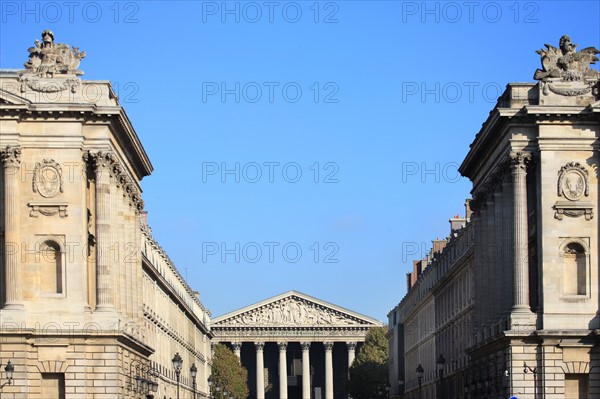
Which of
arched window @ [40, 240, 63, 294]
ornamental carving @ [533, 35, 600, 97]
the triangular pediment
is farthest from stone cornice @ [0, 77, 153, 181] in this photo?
ornamental carving @ [533, 35, 600, 97]

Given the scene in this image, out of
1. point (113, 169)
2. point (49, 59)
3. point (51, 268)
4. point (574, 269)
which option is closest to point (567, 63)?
point (574, 269)

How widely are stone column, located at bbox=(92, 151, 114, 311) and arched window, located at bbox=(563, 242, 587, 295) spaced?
22698 mm

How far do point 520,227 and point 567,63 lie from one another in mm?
8577

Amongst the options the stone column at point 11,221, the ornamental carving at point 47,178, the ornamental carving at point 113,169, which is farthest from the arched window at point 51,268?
the ornamental carving at point 113,169

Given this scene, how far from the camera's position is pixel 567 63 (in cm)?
7369

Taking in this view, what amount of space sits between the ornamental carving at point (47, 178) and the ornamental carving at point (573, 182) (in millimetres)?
24769

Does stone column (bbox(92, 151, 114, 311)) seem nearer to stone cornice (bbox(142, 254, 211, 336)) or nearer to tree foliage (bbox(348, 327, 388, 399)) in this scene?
stone cornice (bbox(142, 254, 211, 336))

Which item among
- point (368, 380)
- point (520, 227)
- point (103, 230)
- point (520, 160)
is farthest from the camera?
point (368, 380)

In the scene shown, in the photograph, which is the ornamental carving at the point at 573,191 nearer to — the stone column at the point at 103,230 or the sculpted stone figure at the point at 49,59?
the stone column at the point at 103,230

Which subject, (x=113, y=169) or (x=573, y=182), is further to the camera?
(x=113, y=169)

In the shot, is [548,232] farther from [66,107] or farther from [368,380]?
[368,380]

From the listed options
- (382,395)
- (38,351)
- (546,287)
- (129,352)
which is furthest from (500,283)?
(382,395)

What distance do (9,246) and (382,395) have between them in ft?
415

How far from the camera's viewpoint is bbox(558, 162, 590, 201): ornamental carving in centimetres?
7275
